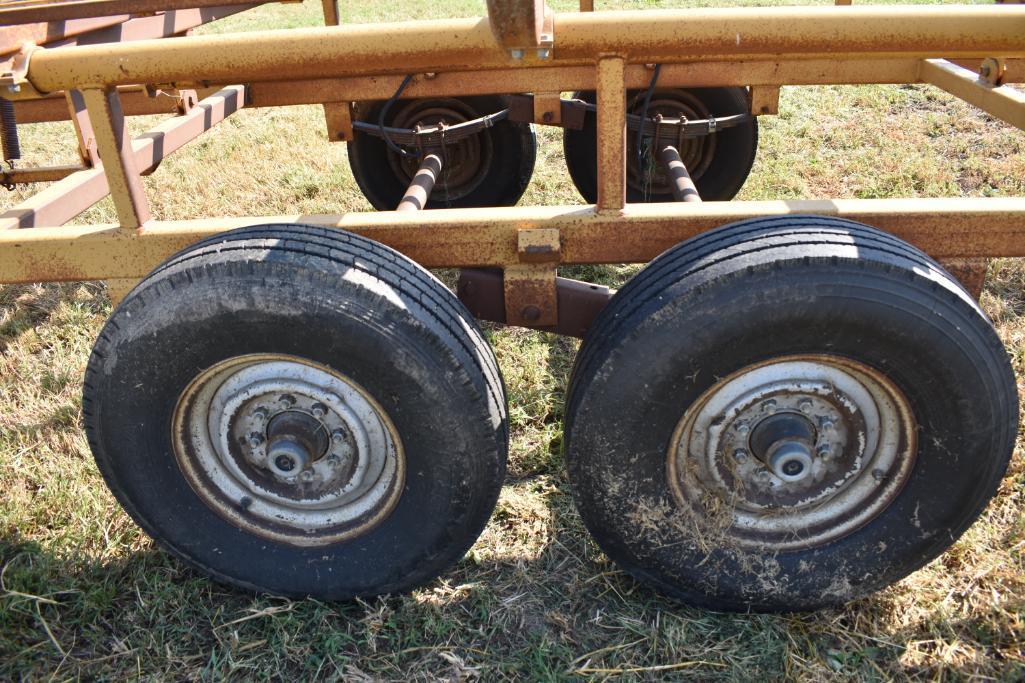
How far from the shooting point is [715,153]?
3938 mm

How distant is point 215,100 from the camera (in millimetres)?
3453

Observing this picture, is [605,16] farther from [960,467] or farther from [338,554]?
[338,554]

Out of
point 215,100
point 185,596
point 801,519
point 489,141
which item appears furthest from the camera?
point 489,141

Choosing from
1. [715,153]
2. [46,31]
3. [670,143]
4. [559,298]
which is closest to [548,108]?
[670,143]

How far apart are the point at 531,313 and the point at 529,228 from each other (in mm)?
266

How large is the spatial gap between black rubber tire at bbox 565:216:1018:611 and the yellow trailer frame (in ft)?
0.77

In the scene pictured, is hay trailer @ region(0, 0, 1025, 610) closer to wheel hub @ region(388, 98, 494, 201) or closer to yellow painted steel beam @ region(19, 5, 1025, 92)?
yellow painted steel beam @ region(19, 5, 1025, 92)

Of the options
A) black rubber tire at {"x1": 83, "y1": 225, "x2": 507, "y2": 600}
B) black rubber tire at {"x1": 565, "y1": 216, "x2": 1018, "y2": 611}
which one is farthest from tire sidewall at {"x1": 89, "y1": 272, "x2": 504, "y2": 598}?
black rubber tire at {"x1": 565, "y1": 216, "x2": 1018, "y2": 611}

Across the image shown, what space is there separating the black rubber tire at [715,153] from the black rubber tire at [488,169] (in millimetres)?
243

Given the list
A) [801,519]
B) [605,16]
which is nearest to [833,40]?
[605,16]

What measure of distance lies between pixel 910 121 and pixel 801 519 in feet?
17.6

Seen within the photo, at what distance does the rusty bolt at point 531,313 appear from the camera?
2230 millimetres

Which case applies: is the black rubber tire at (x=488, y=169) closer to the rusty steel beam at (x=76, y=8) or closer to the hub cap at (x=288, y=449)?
the rusty steel beam at (x=76, y=8)

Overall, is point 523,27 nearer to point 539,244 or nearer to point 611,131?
point 611,131
